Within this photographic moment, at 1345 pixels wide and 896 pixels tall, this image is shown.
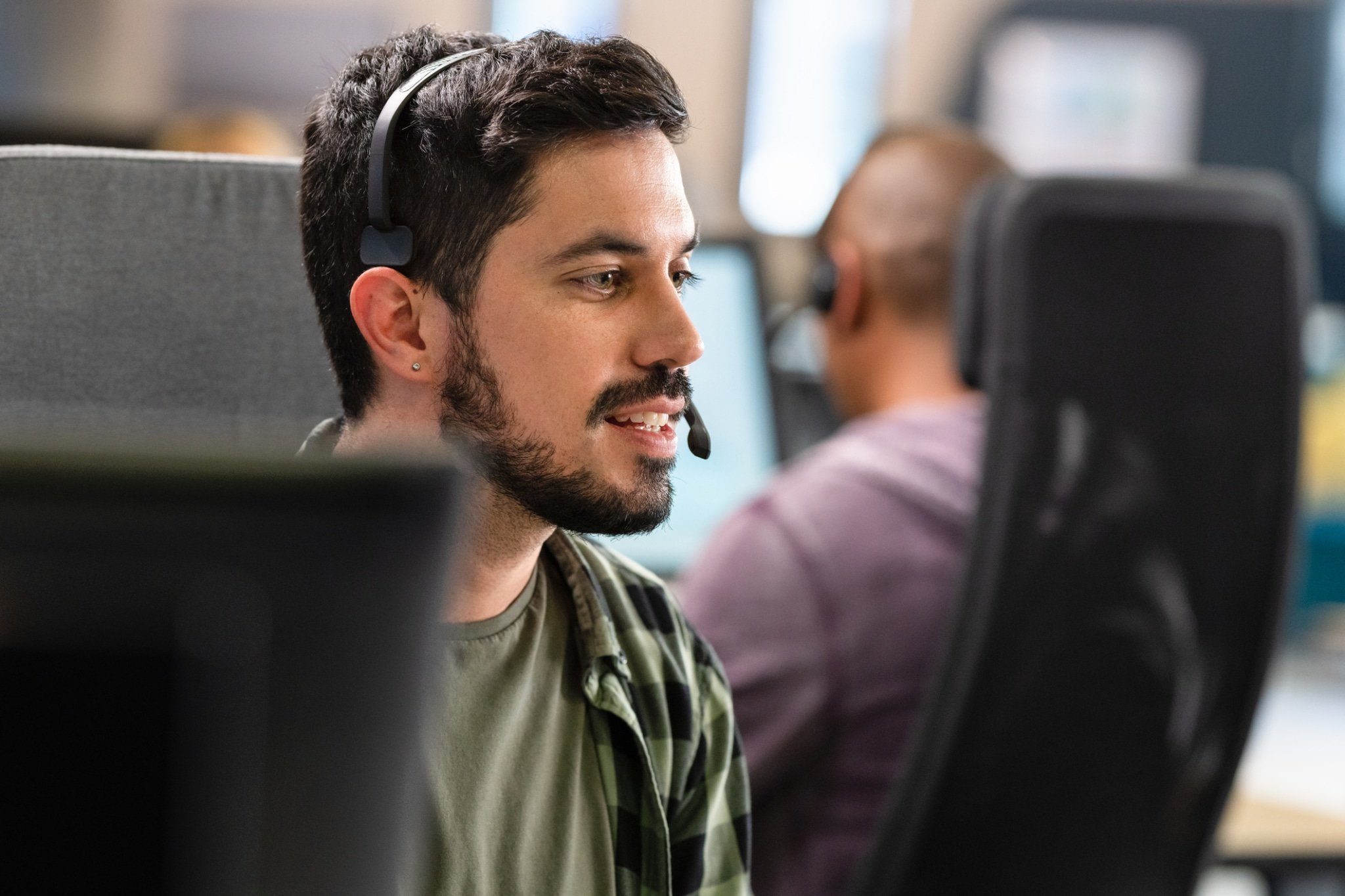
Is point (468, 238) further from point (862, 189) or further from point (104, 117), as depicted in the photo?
point (104, 117)

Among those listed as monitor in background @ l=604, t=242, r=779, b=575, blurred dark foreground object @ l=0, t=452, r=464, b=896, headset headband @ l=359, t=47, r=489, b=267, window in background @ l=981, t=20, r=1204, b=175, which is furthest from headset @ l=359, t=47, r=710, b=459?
window in background @ l=981, t=20, r=1204, b=175

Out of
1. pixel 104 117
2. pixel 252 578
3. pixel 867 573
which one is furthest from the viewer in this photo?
pixel 104 117

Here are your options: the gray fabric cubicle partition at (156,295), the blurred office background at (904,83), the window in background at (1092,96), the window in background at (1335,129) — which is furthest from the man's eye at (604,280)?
the window in background at (1335,129)

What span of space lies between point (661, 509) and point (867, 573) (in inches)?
25.5

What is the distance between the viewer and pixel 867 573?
1398mm

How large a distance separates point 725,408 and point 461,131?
1.28 metres

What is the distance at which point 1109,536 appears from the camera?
1202 mm

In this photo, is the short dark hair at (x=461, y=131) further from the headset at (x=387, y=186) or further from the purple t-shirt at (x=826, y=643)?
the purple t-shirt at (x=826, y=643)

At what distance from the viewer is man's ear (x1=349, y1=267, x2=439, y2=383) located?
0.77 m

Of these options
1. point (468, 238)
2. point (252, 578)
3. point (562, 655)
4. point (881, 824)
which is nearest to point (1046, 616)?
point (881, 824)

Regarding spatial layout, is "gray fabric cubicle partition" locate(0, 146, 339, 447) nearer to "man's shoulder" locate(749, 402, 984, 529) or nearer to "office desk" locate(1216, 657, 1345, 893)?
"man's shoulder" locate(749, 402, 984, 529)

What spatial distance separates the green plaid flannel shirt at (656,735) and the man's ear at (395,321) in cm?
13

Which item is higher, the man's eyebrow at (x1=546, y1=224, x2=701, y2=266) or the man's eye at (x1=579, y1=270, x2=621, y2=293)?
the man's eyebrow at (x1=546, y1=224, x2=701, y2=266)

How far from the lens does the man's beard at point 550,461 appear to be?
0.76 meters
